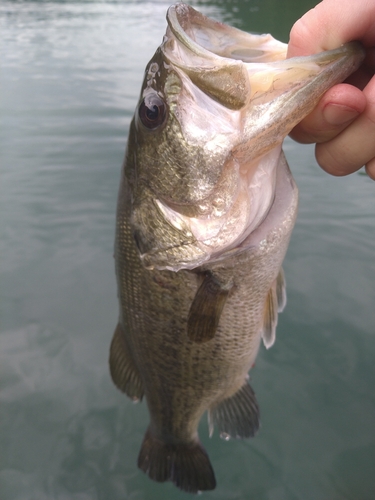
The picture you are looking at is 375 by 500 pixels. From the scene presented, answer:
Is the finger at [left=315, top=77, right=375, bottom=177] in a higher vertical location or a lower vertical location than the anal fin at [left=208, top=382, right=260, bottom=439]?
higher

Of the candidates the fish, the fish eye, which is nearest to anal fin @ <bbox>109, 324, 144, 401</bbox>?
the fish

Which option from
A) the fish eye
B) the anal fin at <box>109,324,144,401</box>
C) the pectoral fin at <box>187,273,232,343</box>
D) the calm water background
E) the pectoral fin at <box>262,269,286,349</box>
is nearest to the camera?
the fish eye

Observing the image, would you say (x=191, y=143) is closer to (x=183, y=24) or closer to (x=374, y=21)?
(x=183, y=24)

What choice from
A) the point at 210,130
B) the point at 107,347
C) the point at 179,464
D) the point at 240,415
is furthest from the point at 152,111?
the point at 107,347

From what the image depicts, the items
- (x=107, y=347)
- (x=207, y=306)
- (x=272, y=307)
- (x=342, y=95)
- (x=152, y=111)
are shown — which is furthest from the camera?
(x=107, y=347)

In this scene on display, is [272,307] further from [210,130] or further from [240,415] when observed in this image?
[210,130]

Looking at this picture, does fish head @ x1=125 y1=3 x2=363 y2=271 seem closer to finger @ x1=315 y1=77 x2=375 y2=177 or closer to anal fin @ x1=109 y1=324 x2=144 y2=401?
finger @ x1=315 y1=77 x2=375 y2=177

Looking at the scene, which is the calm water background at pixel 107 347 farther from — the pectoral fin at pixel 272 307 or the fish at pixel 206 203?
the pectoral fin at pixel 272 307
